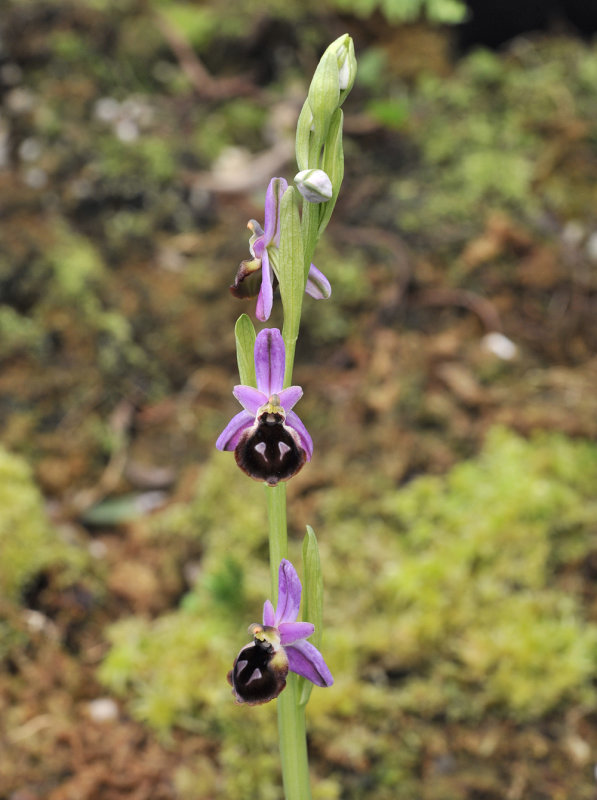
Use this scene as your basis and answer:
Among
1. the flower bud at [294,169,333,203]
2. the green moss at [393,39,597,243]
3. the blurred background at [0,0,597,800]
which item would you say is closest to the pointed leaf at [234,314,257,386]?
the flower bud at [294,169,333,203]

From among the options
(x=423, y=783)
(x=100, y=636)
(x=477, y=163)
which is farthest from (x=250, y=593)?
(x=477, y=163)

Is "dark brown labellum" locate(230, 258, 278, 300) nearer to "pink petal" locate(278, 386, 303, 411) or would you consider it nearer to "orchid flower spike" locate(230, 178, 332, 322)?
"orchid flower spike" locate(230, 178, 332, 322)

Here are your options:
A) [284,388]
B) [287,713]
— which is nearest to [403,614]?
[287,713]

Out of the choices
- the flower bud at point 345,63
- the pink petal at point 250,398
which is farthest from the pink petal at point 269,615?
the flower bud at point 345,63

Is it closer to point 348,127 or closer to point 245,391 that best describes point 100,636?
point 245,391

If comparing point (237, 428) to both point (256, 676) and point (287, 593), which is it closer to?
point (287, 593)

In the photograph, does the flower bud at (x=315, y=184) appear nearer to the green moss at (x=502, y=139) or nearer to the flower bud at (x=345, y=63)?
the flower bud at (x=345, y=63)

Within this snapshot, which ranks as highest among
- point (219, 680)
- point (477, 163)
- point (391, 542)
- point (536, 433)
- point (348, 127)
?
point (348, 127)
